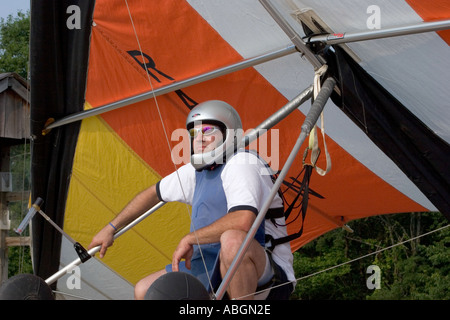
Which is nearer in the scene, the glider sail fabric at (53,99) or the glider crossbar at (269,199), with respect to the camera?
the glider crossbar at (269,199)

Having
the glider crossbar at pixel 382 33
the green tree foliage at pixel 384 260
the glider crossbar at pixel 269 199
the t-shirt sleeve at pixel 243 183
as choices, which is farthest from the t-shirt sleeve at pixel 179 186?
the green tree foliage at pixel 384 260

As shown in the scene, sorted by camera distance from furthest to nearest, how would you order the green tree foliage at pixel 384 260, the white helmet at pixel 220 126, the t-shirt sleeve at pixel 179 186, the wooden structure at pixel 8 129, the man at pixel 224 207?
1. the green tree foliage at pixel 384 260
2. the wooden structure at pixel 8 129
3. the t-shirt sleeve at pixel 179 186
4. the white helmet at pixel 220 126
5. the man at pixel 224 207

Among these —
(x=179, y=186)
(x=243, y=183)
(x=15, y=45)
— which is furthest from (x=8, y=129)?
(x=15, y=45)

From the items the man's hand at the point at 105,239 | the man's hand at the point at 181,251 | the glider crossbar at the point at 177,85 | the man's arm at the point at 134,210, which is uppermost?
the glider crossbar at the point at 177,85

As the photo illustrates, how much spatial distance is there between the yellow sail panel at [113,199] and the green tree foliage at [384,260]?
7.22 m

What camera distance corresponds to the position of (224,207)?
3.86m

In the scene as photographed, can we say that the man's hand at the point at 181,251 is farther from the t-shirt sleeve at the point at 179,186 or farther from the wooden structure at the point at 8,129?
the wooden structure at the point at 8,129

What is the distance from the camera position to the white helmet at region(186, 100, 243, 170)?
3.97 m

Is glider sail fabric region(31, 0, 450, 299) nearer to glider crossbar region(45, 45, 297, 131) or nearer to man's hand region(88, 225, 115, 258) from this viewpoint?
glider crossbar region(45, 45, 297, 131)

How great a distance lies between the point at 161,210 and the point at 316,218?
4.63 feet

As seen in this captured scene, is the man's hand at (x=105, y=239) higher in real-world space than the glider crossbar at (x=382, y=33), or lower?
lower

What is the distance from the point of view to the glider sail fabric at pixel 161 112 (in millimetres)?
4406

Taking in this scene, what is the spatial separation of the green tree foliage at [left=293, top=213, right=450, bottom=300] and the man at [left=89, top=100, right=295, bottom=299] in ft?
29.2

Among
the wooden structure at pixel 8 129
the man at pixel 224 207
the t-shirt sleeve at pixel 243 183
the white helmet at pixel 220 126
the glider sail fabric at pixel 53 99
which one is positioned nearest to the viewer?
the man at pixel 224 207
